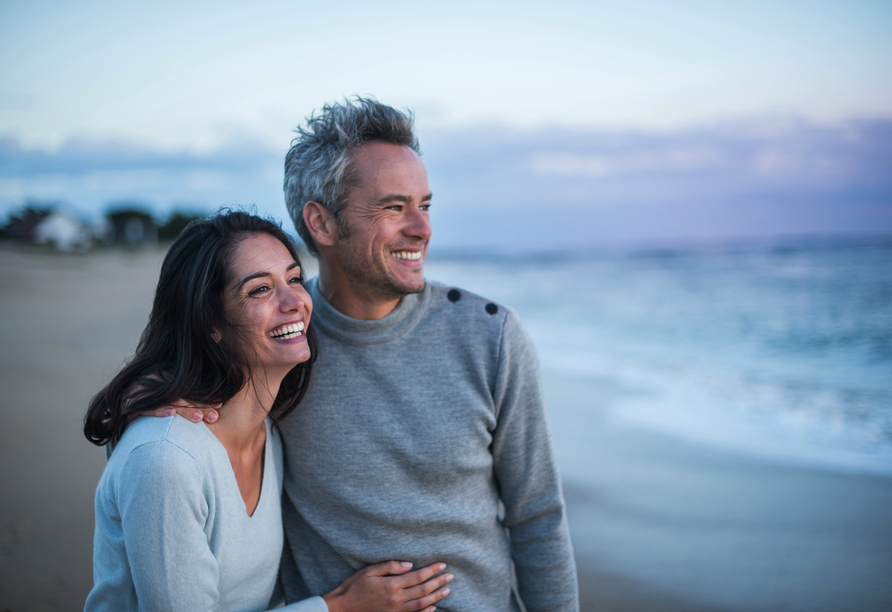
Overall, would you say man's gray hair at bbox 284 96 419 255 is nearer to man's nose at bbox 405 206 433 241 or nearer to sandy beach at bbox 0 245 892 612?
man's nose at bbox 405 206 433 241

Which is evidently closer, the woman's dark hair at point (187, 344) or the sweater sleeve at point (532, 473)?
the woman's dark hair at point (187, 344)

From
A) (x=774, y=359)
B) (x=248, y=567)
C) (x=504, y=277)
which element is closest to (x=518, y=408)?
(x=248, y=567)

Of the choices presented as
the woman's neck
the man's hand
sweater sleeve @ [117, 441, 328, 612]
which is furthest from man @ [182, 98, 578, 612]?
sweater sleeve @ [117, 441, 328, 612]

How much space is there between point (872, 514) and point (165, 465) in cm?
451

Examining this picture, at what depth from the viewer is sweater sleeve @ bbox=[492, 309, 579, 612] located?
2.10 metres

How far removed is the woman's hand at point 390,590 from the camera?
6.09ft

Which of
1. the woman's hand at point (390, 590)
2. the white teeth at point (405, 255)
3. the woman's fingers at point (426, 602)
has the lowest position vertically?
the woman's fingers at point (426, 602)

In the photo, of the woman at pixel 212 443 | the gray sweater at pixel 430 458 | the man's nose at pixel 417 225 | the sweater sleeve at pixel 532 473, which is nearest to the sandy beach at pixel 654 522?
the sweater sleeve at pixel 532 473

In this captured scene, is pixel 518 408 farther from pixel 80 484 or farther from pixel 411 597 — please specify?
pixel 80 484

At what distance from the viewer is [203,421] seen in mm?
1688

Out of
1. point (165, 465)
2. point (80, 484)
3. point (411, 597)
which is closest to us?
point (165, 465)

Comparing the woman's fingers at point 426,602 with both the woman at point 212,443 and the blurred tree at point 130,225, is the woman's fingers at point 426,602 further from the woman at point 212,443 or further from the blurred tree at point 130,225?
the blurred tree at point 130,225

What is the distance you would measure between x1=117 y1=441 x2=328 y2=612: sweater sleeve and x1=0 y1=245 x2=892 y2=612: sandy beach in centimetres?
217

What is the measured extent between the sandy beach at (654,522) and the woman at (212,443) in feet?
6.33
